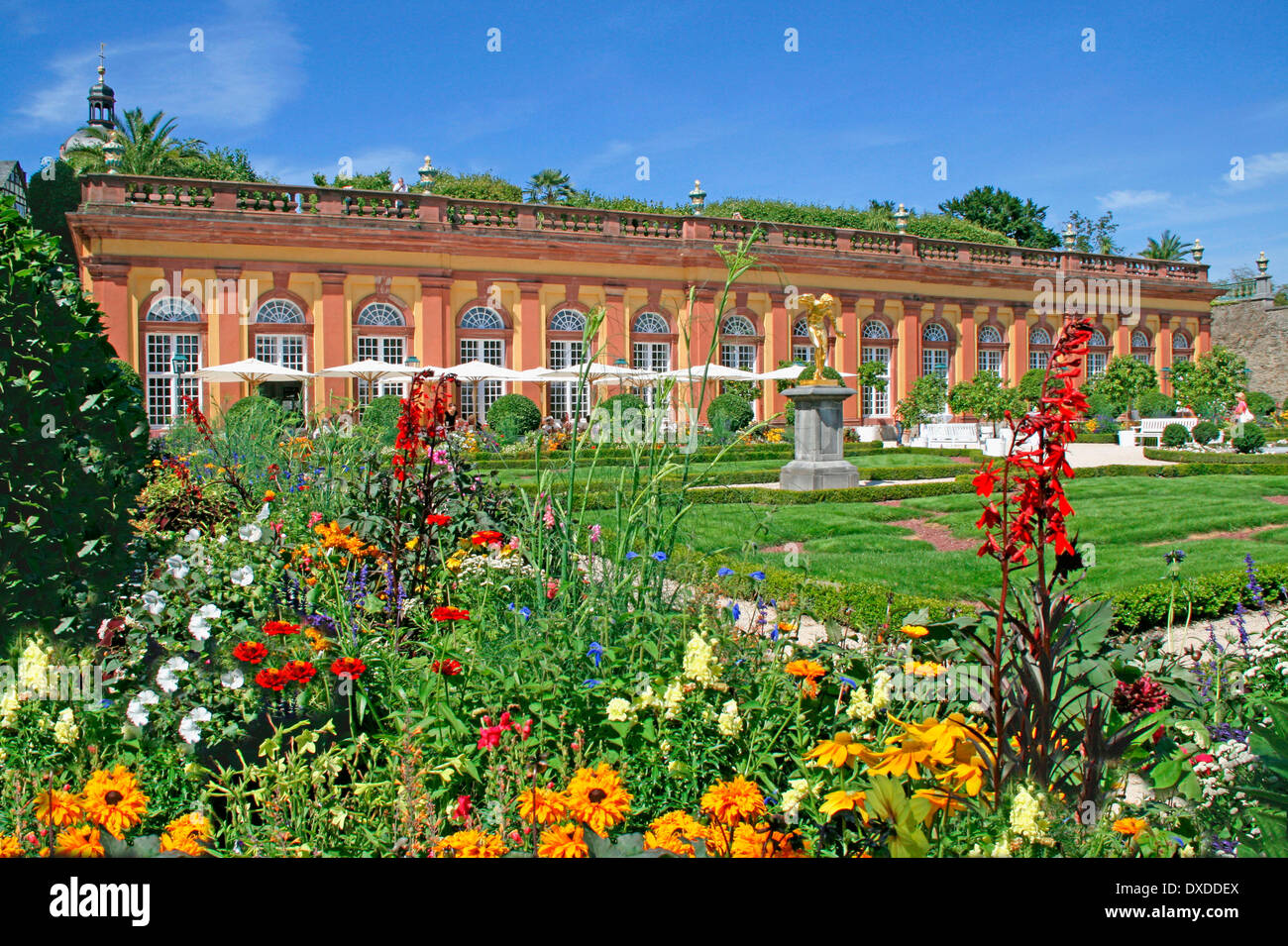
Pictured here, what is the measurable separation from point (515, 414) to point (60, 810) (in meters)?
19.6

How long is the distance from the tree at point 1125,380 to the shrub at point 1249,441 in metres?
7.36

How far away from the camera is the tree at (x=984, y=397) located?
22.9 m

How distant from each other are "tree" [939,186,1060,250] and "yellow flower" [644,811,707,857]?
4568 centimetres

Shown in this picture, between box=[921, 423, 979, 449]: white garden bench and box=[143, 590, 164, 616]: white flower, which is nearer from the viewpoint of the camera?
box=[143, 590, 164, 616]: white flower

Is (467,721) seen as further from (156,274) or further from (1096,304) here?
(1096,304)

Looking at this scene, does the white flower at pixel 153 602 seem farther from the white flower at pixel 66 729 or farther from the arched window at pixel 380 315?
the arched window at pixel 380 315

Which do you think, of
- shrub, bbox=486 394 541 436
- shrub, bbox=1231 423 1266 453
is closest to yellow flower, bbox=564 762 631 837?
shrub, bbox=486 394 541 436

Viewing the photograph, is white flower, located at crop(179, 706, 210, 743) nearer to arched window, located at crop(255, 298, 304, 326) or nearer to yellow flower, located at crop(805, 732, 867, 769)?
yellow flower, located at crop(805, 732, 867, 769)

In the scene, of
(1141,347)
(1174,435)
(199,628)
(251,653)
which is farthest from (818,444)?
(1141,347)

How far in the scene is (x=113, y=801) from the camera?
1938 millimetres

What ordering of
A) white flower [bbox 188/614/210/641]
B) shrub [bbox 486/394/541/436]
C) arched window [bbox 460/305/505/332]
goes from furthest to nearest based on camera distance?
arched window [bbox 460/305/505/332] → shrub [bbox 486/394/541/436] → white flower [bbox 188/614/210/641]

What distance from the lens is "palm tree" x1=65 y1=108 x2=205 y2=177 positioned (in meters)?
32.0

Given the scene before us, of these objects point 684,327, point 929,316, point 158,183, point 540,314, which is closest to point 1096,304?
point 929,316
